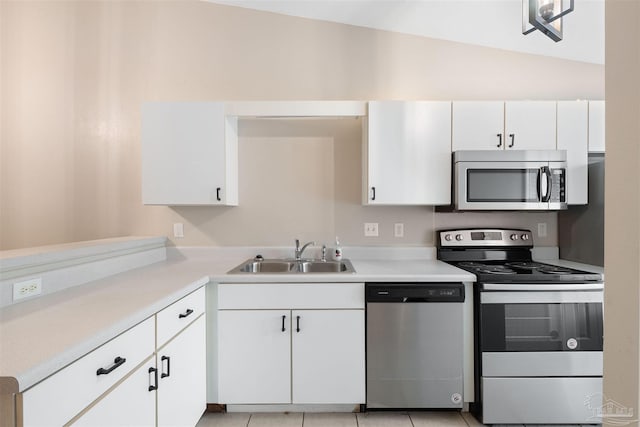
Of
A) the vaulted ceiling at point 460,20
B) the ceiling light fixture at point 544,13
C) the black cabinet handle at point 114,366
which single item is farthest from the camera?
the vaulted ceiling at point 460,20

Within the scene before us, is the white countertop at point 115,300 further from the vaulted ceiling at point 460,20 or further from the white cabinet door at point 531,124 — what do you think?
the vaulted ceiling at point 460,20

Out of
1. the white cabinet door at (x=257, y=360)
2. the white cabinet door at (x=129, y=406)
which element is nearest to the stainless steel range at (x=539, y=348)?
the white cabinet door at (x=257, y=360)

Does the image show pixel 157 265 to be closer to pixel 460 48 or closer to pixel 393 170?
pixel 393 170

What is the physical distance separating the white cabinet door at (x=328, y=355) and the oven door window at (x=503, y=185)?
113 cm

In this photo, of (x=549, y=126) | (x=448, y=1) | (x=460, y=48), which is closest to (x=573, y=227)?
(x=549, y=126)

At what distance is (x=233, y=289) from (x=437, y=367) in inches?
50.7

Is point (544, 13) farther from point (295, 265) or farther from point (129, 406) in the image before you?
point (129, 406)

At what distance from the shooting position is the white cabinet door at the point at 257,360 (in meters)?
2.03

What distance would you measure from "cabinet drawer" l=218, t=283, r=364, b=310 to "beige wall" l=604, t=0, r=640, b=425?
1.35 meters

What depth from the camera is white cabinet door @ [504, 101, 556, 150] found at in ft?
7.59

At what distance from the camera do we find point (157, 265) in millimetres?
2393

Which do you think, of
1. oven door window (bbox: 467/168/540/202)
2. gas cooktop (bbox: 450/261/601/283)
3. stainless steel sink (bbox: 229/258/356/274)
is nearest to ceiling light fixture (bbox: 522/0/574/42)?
oven door window (bbox: 467/168/540/202)

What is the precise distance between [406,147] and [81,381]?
81.1 inches

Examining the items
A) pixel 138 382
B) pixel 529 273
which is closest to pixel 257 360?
pixel 138 382
